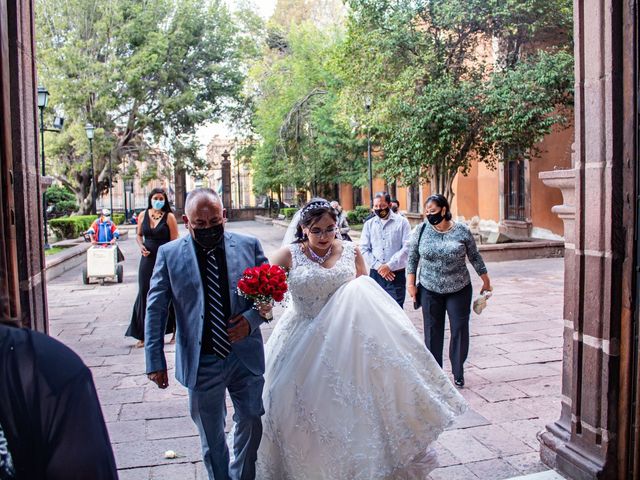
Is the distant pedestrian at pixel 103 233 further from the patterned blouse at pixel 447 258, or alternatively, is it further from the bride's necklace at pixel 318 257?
the bride's necklace at pixel 318 257

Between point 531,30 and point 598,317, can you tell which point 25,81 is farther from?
point 531,30

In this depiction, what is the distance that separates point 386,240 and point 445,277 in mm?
1796

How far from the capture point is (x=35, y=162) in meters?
3.45

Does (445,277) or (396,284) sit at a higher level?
(445,277)

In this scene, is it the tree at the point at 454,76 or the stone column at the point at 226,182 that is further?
the stone column at the point at 226,182

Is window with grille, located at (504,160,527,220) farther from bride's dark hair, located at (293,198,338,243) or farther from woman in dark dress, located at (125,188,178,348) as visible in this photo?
bride's dark hair, located at (293,198,338,243)

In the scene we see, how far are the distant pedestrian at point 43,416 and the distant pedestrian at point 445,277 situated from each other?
4.42 meters

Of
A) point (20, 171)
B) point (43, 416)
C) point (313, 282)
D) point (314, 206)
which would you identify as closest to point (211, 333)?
point (313, 282)

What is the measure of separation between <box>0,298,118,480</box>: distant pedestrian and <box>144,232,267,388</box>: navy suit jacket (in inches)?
79.3

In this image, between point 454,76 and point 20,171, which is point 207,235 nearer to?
point 20,171

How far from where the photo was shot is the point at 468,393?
544cm

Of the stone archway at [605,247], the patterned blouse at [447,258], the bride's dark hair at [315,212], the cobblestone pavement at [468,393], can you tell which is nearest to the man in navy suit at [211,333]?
the bride's dark hair at [315,212]

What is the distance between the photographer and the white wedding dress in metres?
3.47

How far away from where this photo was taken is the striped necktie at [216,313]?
3.28m
